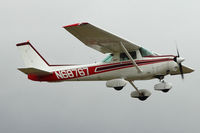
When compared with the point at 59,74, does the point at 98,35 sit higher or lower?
higher

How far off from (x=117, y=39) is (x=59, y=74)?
391 centimetres

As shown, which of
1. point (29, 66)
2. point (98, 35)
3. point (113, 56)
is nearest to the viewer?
point (98, 35)

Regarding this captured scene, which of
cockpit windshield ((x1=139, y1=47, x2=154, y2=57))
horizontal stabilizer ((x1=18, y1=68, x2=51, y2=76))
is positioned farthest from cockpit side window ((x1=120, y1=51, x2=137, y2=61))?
horizontal stabilizer ((x1=18, y1=68, x2=51, y2=76))

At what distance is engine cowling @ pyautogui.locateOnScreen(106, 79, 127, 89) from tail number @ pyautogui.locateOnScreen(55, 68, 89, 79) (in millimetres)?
1931

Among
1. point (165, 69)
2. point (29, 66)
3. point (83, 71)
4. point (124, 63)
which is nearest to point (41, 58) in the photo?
point (29, 66)

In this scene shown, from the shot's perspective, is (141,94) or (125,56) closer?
(125,56)

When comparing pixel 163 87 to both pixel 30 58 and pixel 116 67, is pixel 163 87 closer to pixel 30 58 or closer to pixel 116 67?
pixel 116 67

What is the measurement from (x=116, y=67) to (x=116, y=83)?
3.83 feet

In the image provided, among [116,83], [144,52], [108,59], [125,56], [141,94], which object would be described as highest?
[144,52]

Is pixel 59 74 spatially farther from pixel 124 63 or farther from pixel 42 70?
pixel 124 63

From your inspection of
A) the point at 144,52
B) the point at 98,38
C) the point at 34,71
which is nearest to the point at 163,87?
the point at 144,52

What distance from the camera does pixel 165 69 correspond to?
21.6 meters

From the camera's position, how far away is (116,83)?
21.3 metres

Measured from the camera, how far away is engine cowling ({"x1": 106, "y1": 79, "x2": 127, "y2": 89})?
69.7 feet
